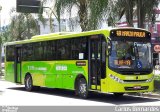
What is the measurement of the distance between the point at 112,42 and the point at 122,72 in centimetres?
126

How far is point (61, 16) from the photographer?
28000 mm

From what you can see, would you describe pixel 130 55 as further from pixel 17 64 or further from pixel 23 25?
pixel 23 25

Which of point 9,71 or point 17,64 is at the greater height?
point 17,64

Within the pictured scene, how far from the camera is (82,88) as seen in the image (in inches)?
749

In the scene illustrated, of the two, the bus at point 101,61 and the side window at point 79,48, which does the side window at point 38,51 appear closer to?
the bus at point 101,61

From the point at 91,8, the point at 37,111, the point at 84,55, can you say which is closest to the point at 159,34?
the point at 91,8

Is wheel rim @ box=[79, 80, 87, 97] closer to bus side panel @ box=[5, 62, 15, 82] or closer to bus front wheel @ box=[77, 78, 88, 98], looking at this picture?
bus front wheel @ box=[77, 78, 88, 98]

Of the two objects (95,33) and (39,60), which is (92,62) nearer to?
(95,33)

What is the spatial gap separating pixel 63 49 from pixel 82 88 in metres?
2.55

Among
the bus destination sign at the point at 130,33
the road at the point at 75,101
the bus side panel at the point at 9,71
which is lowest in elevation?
the road at the point at 75,101

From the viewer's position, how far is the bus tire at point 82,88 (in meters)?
18.7

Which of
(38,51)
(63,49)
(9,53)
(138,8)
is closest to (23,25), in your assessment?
(9,53)

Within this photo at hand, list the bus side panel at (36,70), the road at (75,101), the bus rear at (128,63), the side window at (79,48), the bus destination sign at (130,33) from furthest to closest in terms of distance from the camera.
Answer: the bus side panel at (36,70)
the side window at (79,48)
the bus destination sign at (130,33)
the bus rear at (128,63)
the road at (75,101)

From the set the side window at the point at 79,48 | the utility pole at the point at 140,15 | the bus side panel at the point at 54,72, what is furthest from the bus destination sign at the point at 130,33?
the utility pole at the point at 140,15
